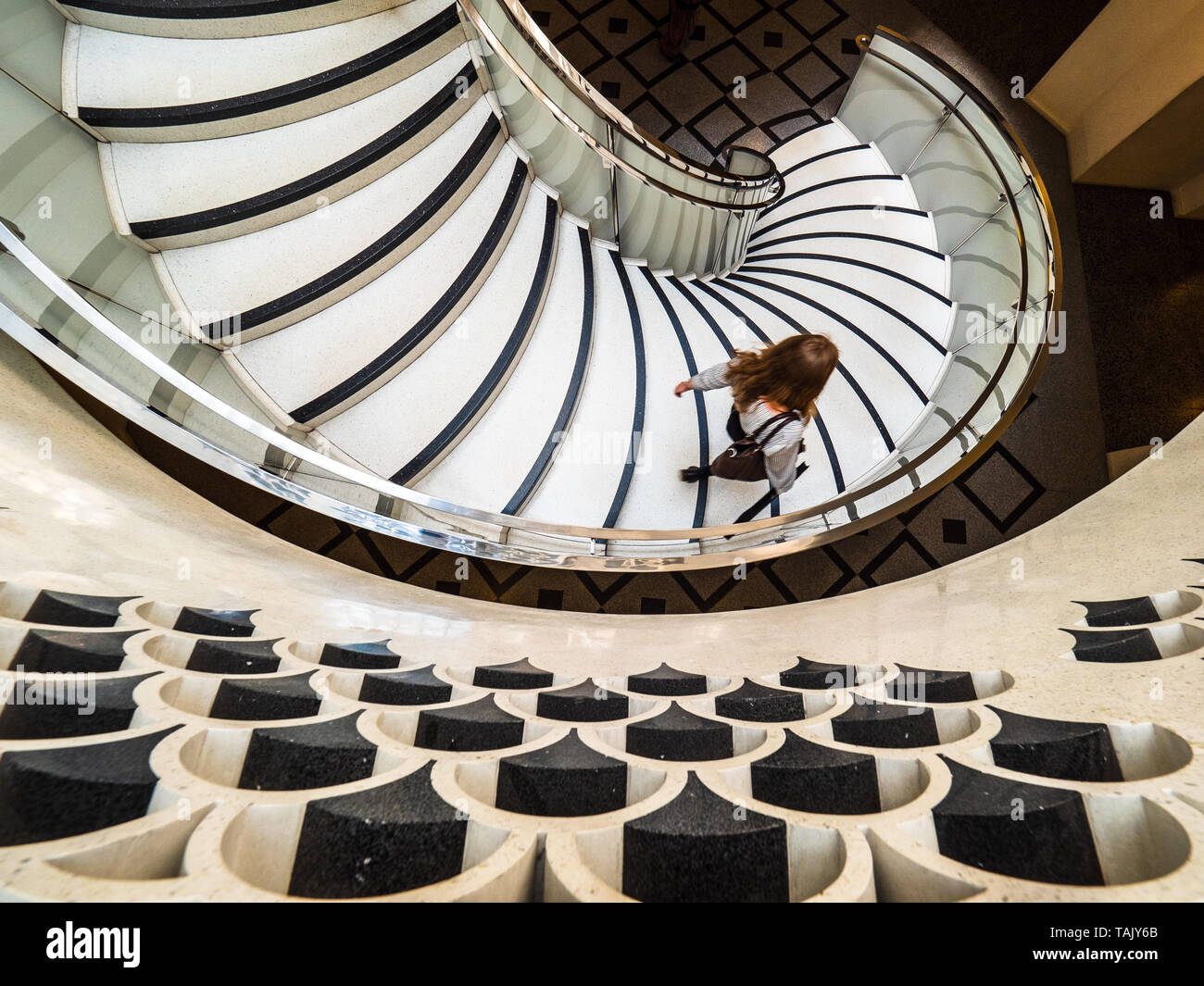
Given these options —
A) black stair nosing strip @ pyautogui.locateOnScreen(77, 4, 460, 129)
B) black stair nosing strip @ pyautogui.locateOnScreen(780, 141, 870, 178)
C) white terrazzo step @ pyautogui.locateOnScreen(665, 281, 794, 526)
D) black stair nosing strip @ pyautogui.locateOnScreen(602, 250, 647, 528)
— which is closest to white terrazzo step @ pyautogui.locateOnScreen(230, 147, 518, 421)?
black stair nosing strip @ pyautogui.locateOnScreen(77, 4, 460, 129)

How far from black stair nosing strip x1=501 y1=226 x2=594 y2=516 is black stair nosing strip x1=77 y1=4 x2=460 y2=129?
1.11 m

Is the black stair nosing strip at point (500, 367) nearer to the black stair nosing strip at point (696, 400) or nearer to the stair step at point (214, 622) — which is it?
the black stair nosing strip at point (696, 400)

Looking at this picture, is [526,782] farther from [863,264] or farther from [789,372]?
[863,264]

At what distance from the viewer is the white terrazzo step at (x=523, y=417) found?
246cm

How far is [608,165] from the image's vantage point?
2.82 meters

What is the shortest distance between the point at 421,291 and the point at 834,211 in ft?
10.0

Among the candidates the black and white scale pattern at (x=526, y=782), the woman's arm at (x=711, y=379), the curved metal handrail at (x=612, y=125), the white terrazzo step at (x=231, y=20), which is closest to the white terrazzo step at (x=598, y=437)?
the woman's arm at (x=711, y=379)

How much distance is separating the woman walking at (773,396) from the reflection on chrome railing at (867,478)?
10.4 inches

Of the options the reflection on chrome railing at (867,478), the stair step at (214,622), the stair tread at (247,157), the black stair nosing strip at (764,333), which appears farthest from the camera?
the black stair nosing strip at (764,333)

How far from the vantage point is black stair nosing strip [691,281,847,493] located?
3.21 meters

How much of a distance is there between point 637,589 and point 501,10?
224 centimetres

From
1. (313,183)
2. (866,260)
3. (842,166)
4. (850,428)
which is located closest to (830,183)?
(842,166)

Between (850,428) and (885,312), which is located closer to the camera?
(850,428)

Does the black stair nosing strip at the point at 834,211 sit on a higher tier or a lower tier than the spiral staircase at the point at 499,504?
higher
